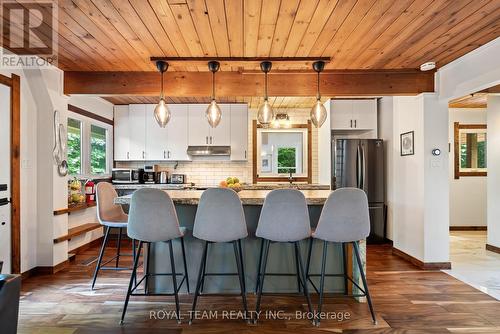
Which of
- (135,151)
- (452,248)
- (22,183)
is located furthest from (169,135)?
(452,248)

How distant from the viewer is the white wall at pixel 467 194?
550cm

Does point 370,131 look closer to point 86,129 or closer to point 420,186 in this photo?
point 420,186

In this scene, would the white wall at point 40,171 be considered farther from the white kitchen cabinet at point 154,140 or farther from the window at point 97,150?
the white kitchen cabinet at point 154,140

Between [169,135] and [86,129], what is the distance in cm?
129

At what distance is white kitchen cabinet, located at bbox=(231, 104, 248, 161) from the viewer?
5184 millimetres

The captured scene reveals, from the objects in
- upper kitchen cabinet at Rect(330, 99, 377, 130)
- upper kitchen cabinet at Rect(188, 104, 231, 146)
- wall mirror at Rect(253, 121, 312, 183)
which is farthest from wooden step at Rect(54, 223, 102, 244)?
upper kitchen cabinet at Rect(330, 99, 377, 130)

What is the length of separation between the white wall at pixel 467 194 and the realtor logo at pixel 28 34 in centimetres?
624

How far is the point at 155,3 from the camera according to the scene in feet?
6.68

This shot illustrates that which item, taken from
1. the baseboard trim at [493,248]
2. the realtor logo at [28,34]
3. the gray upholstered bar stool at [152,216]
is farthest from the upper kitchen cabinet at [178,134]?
the baseboard trim at [493,248]

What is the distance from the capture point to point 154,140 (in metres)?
5.20

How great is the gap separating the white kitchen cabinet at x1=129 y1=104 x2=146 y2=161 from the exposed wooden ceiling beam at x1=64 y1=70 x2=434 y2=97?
175 centimetres

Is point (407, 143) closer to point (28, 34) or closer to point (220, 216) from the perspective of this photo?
point (220, 216)

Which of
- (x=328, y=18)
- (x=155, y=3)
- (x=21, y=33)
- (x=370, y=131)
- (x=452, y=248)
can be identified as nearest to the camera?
(x=155, y=3)

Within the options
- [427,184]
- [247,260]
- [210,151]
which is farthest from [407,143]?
[210,151]
